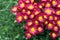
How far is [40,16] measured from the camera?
2.90 m

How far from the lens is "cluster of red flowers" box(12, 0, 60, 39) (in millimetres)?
2883

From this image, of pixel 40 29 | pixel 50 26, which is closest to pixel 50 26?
pixel 50 26

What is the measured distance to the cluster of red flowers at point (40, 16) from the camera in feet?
9.46

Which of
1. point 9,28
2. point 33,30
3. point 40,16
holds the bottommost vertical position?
point 9,28

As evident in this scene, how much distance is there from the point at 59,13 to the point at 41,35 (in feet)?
1.36

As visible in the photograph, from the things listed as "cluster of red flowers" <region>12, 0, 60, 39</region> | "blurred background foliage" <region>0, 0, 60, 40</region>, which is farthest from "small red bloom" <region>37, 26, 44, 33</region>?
"blurred background foliage" <region>0, 0, 60, 40</region>

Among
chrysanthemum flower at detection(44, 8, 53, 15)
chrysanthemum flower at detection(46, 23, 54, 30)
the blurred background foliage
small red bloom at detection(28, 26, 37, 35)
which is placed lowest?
the blurred background foliage

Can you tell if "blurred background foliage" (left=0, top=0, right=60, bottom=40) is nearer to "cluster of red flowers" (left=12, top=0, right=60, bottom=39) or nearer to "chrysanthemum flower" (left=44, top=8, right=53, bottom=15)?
"cluster of red flowers" (left=12, top=0, right=60, bottom=39)

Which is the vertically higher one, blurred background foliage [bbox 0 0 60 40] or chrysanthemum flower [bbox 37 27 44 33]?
chrysanthemum flower [bbox 37 27 44 33]

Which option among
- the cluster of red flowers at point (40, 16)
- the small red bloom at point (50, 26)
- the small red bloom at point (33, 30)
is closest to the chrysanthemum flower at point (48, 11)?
the cluster of red flowers at point (40, 16)

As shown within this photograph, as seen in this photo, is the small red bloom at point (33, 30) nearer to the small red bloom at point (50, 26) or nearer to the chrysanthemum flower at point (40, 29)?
the chrysanthemum flower at point (40, 29)

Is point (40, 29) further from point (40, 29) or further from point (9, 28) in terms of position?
point (9, 28)

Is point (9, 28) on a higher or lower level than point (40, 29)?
lower

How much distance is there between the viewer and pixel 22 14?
2.97 m
